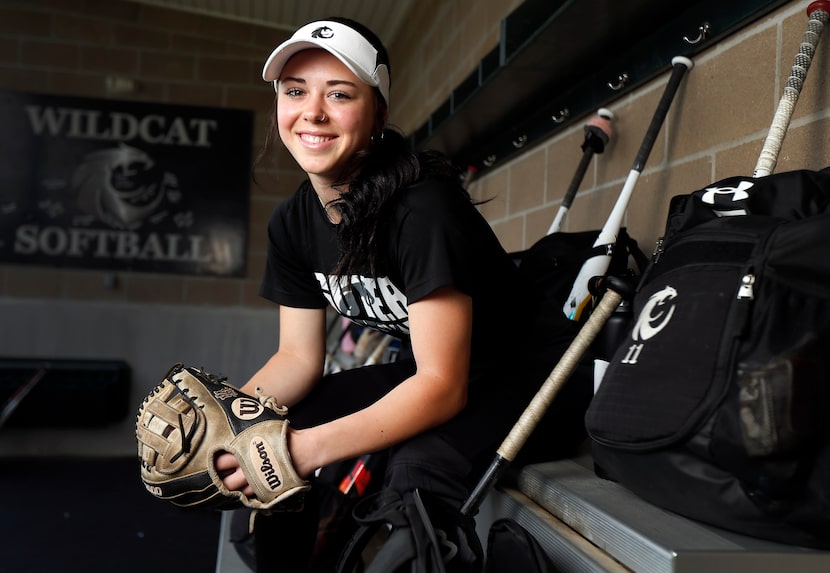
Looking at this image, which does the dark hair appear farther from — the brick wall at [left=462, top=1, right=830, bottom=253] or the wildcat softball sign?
the wildcat softball sign

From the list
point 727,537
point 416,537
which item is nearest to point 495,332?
point 416,537

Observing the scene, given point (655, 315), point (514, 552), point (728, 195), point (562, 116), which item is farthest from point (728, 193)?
point (562, 116)

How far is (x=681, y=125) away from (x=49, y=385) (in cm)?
380

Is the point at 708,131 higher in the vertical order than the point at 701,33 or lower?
lower

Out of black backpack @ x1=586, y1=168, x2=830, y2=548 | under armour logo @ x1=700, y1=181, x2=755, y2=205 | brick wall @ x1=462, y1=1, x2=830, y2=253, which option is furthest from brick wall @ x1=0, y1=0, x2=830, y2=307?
black backpack @ x1=586, y1=168, x2=830, y2=548

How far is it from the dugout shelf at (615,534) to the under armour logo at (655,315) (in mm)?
214

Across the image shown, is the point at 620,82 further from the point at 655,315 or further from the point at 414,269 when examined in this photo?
the point at 655,315

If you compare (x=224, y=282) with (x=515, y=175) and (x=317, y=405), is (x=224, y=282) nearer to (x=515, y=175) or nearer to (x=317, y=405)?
(x=515, y=175)

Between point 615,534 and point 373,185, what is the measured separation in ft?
2.22

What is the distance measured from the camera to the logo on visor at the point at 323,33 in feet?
4.14

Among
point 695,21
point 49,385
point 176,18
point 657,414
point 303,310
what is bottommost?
point 49,385

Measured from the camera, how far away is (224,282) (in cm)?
477

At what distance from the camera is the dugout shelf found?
2.47 feet

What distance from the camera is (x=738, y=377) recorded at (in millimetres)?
765
